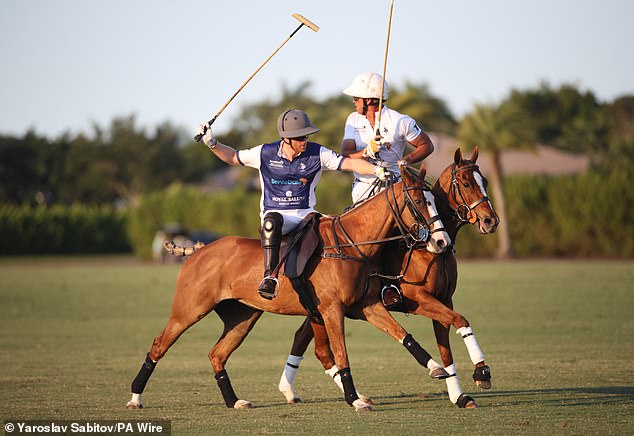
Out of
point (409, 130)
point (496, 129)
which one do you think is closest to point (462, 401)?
point (409, 130)

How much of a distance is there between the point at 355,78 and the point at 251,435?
4271 millimetres

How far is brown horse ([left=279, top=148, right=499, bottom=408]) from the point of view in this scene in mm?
9977

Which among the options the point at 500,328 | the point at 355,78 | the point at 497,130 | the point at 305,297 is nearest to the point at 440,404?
the point at 305,297

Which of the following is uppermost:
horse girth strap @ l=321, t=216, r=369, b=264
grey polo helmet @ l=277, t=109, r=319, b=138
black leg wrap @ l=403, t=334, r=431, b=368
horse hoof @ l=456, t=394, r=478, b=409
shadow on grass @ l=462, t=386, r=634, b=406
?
grey polo helmet @ l=277, t=109, r=319, b=138

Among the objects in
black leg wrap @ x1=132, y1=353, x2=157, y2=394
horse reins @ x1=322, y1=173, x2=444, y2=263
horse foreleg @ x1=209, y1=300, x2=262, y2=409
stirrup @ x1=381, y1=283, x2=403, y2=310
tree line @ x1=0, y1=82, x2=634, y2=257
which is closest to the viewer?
horse reins @ x1=322, y1=173, x2=444, y2=263

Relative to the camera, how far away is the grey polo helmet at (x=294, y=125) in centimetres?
1017

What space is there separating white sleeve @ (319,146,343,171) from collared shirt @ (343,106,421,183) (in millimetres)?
839

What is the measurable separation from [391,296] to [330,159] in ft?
4.91

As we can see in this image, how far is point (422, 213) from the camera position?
9680mm

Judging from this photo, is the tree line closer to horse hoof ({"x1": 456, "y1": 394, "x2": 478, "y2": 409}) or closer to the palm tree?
the palm tree

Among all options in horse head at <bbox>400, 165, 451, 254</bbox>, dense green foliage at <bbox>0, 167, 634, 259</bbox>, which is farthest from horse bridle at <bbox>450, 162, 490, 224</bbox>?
dense green foliage at <bbox>0, 167, 634, 259</bbox>

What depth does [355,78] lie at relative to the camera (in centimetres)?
1112

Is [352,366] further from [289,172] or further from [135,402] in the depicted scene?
[289,172]

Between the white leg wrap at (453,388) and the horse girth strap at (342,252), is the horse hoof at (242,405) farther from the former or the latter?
the white leg wrap at (453,388)
